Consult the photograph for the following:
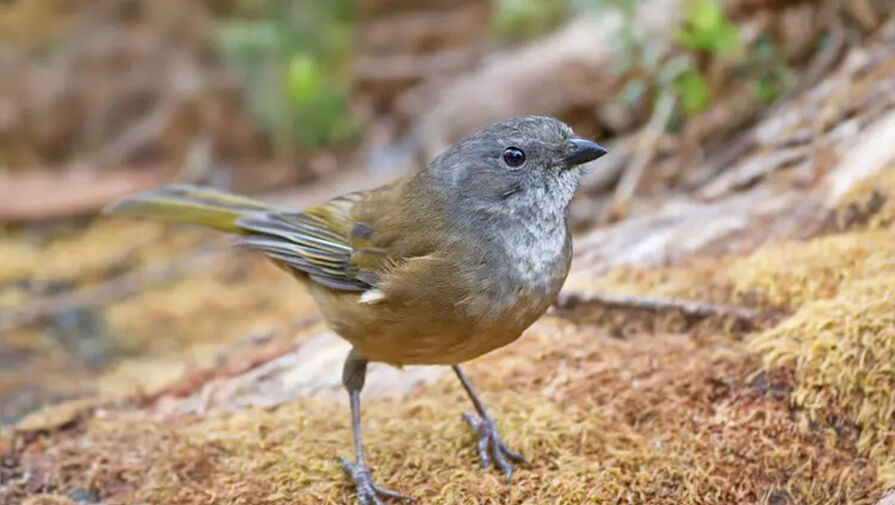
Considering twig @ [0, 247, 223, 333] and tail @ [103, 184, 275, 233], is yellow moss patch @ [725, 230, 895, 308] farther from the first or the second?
twig @ [0, 247, 223, 333]

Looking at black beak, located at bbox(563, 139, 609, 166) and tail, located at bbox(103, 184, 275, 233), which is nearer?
black beak, located at bbox(563, 139, 609, 166)

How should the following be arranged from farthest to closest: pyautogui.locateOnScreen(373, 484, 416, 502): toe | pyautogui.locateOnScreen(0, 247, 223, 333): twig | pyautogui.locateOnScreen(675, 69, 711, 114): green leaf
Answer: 1. pyautogui.locateOnScreen(0, 247, 223, 333): twig
2. pyautogui.locateOnScreen(675, 69, 711, 114): green leaf
3. pyautogui.locateOnScreen(373, 484, 416, 502): toe

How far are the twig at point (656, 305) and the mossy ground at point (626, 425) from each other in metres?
0.06

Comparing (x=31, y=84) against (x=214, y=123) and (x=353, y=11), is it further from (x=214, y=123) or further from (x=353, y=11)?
(x=353, y=11)

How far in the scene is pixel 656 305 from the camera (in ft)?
14.6

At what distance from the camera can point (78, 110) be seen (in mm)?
9266

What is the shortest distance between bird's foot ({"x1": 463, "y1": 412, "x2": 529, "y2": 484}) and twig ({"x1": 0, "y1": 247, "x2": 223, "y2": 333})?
3.99 metres

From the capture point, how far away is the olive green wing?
3.70m

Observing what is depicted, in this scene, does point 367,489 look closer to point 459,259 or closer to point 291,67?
point 459,259

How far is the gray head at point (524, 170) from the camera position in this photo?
351 centimetres

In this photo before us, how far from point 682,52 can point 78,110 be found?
19.9 ft

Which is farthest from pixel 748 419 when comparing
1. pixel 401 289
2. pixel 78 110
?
pixel 78 110

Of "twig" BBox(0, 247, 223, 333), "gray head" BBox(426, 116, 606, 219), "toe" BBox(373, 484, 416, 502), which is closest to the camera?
"toe" BBox(373, 484, 416, 502)

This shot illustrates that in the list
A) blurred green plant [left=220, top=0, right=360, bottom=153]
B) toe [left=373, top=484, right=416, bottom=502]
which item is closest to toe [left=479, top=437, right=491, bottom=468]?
toe [left=373, top=484, right=416, bottom=502]
